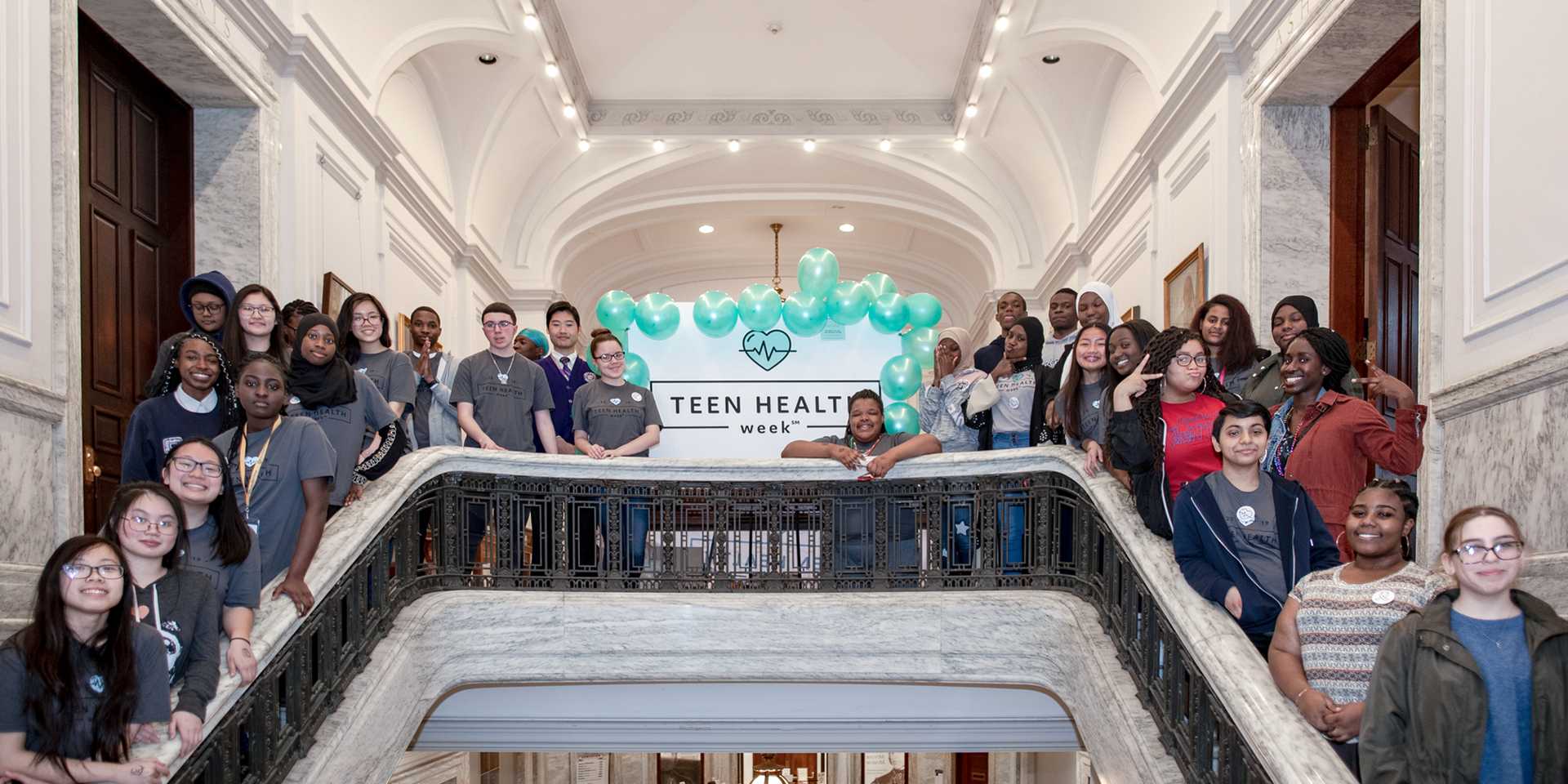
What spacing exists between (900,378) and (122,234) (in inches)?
264

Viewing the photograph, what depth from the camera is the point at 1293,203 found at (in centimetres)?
790

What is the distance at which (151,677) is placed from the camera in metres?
3.51

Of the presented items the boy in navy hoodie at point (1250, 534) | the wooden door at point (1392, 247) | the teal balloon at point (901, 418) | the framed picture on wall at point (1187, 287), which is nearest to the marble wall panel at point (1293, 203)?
the wooden door at point (1392, 247)

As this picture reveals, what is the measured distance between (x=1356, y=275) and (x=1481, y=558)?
194 inches

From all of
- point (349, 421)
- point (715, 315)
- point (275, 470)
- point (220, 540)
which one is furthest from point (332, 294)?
point (220, 540)

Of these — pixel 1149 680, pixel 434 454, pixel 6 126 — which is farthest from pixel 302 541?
pixel 1149 680

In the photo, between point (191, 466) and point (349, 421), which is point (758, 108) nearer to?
point (349, 421)

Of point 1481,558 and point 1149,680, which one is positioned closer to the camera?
point 1481,558

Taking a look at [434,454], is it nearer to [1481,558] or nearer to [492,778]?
[1481,558]

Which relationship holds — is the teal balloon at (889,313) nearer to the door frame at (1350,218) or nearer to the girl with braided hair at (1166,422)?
the door frame at (1350,218)

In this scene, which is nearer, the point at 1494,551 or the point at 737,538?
the point at 1494,551

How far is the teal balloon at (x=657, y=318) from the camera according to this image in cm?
1190

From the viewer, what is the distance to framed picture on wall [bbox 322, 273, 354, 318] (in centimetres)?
855

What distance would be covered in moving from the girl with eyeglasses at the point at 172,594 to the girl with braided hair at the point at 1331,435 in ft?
11.7
